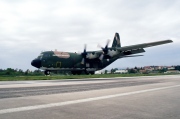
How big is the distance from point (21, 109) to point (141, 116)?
3.59 meters

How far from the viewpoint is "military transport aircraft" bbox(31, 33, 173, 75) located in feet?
119

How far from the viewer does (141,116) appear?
5957 mm

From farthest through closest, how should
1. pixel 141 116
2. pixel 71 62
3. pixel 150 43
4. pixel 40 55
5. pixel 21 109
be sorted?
pixel 71 62, pixel 40 55, pixel 150 43, pixel 21 109, pixel 141 116

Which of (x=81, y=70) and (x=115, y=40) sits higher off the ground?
(x=115, y=40)

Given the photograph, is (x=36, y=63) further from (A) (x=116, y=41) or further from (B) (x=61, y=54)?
(A) (x=116, y=41)

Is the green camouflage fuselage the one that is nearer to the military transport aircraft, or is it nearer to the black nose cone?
the military transport aircraft

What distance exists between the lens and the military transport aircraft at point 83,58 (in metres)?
36.4

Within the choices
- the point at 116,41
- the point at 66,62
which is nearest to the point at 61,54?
the point at 66,62

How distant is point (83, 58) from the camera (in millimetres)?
44219

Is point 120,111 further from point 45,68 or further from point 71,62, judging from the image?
point 71,62

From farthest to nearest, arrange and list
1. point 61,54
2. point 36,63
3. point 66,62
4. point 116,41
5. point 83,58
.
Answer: point 116,41 → point 83,58 → point 66,62 → point 61,54 → point 36,63

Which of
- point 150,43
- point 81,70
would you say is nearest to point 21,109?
point 150,43

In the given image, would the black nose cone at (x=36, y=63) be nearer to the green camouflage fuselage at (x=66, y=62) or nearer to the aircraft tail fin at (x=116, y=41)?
the green camouflage fuselage at (x=66, y=62)

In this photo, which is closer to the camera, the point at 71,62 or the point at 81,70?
the point at 71,62
